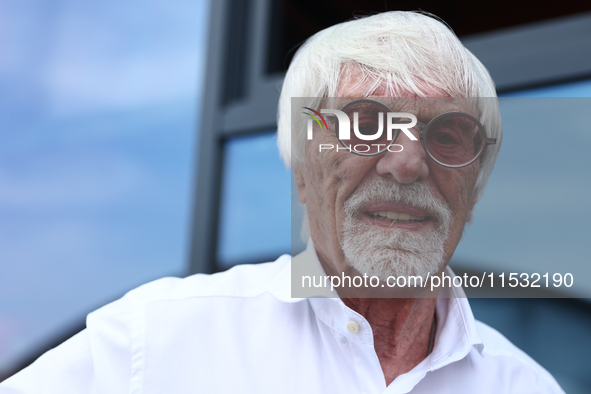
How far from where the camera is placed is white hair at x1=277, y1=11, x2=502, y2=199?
1.03 metres

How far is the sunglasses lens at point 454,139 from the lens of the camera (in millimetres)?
979

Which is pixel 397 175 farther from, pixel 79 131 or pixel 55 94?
pixel 55 94

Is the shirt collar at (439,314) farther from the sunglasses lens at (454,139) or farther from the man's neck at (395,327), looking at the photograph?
the sunglasses lens at (454,139)

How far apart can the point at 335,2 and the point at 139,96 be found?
3.84 feet

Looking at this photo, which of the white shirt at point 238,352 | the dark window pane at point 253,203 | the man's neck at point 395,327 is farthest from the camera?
the dark window pane at point 253,203

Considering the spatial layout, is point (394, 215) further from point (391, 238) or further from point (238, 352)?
point (238, 352)

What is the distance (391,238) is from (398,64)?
44 cm

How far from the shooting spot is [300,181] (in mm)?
1186

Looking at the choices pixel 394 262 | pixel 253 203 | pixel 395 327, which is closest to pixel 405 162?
pixel 394 262

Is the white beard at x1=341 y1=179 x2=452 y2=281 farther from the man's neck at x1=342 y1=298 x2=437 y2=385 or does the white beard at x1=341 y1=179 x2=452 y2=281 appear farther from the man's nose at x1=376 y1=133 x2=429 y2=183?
the man's neck at x1=342 y1=298 x2=437 y2=385

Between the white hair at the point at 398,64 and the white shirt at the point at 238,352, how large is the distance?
1.42 ft

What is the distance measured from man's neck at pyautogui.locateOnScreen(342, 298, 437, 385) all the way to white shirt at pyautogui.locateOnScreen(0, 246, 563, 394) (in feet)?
0.18

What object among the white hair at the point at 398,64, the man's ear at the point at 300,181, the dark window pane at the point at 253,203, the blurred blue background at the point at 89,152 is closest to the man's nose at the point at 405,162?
the white hair at the point at 398,64

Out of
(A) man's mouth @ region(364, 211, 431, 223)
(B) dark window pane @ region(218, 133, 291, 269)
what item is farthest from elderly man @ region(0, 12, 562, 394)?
(B) dark window pane @ region(218, 133, 291, 269)
